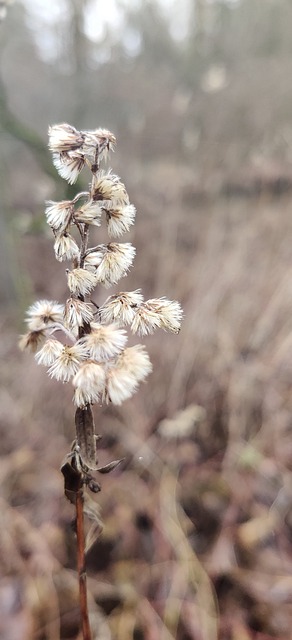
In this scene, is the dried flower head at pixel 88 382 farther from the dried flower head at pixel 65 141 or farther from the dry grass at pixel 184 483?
the dry grass at pixel 184 483

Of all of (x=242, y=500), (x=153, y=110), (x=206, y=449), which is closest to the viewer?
(x=242, y=500)

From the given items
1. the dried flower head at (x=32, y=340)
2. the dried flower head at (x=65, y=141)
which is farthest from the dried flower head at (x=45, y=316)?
the dried flower head at (x=65, y=141)

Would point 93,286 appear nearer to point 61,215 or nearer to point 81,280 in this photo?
point 81,280

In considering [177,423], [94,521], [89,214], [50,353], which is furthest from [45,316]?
[177,423]

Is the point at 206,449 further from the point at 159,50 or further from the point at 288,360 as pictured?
the point at 159,50


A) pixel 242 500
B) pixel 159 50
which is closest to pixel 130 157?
→ pixel 159 50

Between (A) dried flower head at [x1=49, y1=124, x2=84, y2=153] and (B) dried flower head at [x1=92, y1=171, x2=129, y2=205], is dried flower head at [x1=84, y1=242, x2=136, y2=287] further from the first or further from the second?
(A) dried flower head at [x1=49, y1=124, x2=84, y2=153]

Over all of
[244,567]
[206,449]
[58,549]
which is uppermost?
[206,449]
